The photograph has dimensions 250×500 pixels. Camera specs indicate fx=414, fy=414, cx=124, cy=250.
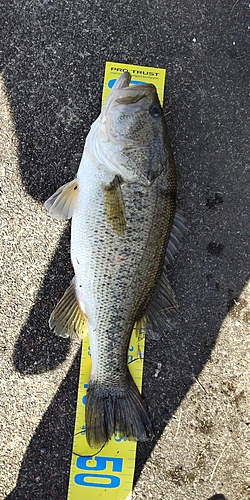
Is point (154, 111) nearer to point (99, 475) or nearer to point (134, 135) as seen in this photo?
point (134, 135)

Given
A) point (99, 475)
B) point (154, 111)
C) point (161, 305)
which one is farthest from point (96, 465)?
point (154, 111)

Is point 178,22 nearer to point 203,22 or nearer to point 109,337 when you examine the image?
point 203,22

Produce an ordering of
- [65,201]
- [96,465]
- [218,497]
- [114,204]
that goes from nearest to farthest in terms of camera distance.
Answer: [114,204]
[65,201]
[96,465]
[218,497]

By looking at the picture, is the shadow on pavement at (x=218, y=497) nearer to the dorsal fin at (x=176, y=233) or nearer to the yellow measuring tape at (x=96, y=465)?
the yellow measuring tape at (x=96, y=465)

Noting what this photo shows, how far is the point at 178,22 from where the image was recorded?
2633 millimetres

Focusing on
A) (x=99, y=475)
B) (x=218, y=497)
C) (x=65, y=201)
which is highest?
(x=65, y=201)

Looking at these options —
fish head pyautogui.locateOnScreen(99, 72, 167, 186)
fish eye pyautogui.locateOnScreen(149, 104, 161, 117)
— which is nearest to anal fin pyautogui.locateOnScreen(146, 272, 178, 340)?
fish head pyautogui.locateOnScreen(99, 72, 167, 186)

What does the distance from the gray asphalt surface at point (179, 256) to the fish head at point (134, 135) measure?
567 millimetres

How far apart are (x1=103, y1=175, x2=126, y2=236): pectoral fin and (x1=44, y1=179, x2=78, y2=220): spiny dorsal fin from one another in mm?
204

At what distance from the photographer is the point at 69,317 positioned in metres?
2.19

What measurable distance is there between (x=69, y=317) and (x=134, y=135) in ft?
3.24

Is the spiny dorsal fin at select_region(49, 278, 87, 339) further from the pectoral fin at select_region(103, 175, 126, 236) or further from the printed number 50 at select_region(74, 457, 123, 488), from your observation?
the printed number 50 at select_region(74, 457, 123, 488)

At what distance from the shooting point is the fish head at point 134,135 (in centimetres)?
195

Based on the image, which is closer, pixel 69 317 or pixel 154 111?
pixel 154 111
